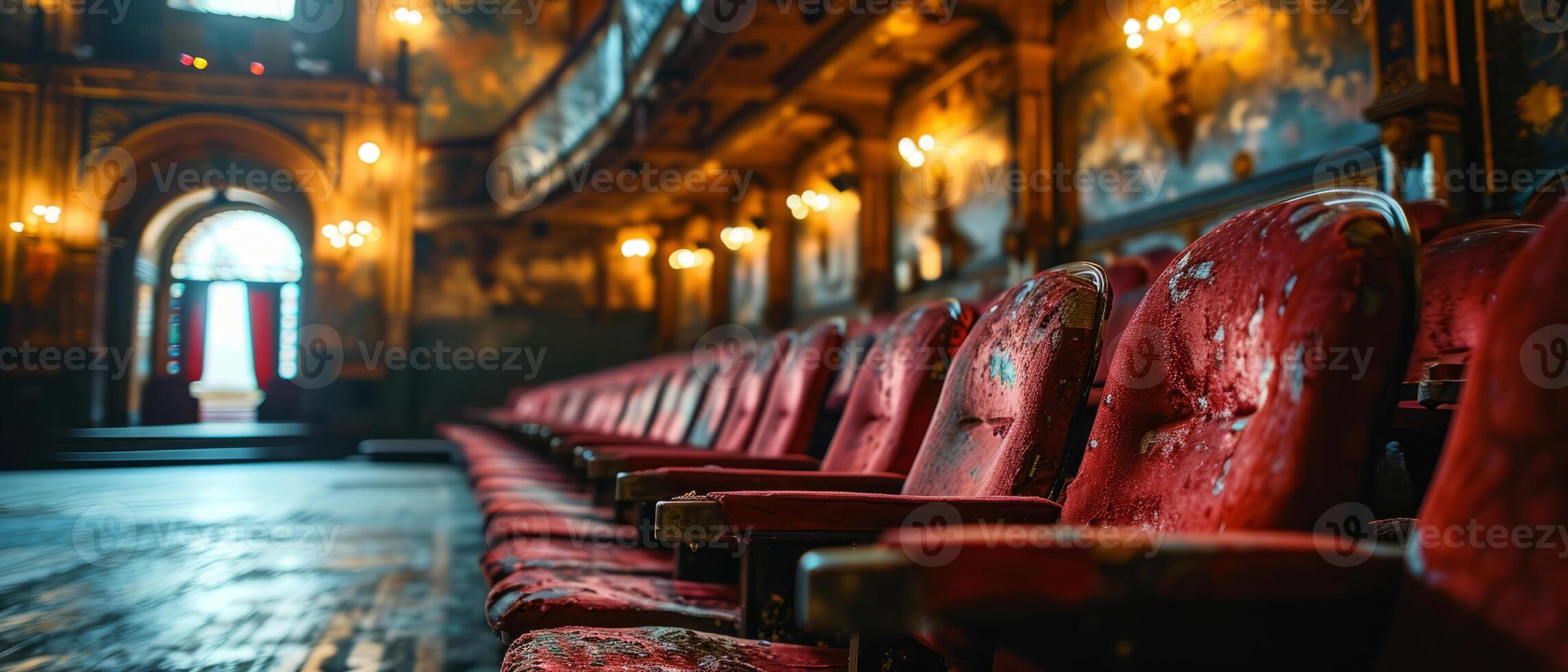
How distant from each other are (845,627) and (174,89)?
12609 millimetres

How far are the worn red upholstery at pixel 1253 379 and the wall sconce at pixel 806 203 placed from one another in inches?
297

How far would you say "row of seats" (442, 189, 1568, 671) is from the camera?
1.68 feet

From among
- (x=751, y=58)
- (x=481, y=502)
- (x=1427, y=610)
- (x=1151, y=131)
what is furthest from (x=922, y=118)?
(x=1427, y=610)

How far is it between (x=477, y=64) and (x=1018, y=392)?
13.6 meters

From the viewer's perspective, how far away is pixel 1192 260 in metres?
0.99

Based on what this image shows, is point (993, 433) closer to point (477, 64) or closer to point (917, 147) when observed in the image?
point (917, 147)

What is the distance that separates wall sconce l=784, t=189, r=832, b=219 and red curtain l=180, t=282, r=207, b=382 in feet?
26.9

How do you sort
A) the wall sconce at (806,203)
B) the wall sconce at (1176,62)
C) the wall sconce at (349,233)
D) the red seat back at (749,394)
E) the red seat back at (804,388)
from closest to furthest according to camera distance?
the red seat back at (804,388), the red seat back at (749,394), the wall sconce at (1176,62), the wall sconce at (806,203), the wall sconce at (349,233)

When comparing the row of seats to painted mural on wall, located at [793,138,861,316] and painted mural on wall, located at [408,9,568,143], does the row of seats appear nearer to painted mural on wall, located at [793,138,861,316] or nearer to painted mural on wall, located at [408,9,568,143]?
painted mural on wall, located at [793,138,861,316]

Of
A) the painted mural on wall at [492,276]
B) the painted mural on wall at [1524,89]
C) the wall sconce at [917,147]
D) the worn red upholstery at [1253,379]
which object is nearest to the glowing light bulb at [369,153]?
the painted mural on wall at [492,276]

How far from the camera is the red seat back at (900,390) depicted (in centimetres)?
158

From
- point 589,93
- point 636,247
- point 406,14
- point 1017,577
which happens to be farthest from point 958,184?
point 406,14

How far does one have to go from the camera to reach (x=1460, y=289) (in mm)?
1562

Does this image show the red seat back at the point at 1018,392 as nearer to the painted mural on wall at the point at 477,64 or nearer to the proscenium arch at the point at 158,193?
the proscenium arch at the point at 158,193
